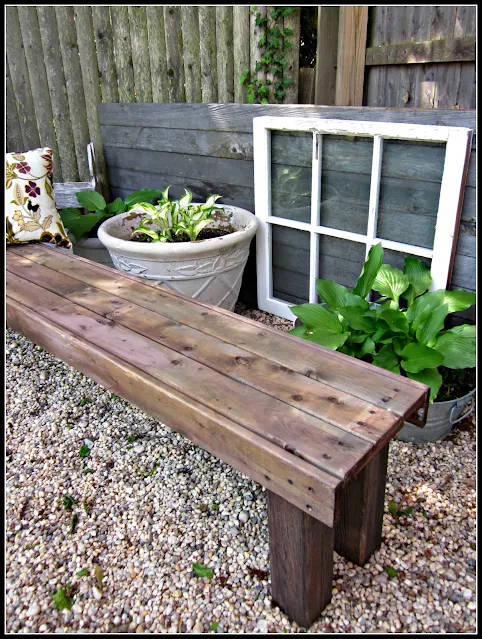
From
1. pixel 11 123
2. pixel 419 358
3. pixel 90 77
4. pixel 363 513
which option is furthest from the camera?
pixel 11 123

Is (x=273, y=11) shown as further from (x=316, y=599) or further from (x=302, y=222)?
(x=316, y=599)

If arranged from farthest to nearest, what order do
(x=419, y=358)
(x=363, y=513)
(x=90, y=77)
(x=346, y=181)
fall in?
(x=90, y=77), (x=346, y=181), (x=419, y=358), (x=363, y=513)

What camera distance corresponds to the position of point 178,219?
262 cm

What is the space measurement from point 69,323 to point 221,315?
500mm

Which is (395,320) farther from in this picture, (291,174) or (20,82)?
(20,82)

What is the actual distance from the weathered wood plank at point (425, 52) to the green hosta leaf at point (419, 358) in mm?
1186

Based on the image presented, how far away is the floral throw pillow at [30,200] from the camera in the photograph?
2.54m

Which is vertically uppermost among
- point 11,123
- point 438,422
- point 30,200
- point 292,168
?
point 11,123

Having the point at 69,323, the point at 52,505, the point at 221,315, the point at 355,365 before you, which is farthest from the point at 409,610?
the point at 69,323

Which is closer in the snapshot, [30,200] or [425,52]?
[425,52]

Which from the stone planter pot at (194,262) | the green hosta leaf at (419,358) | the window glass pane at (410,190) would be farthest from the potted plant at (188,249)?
Answer: the green hosta leaf at (419,358)

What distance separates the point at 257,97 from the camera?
108 inches

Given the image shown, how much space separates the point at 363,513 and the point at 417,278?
1.03m

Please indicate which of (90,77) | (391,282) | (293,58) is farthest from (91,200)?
(391,282)
